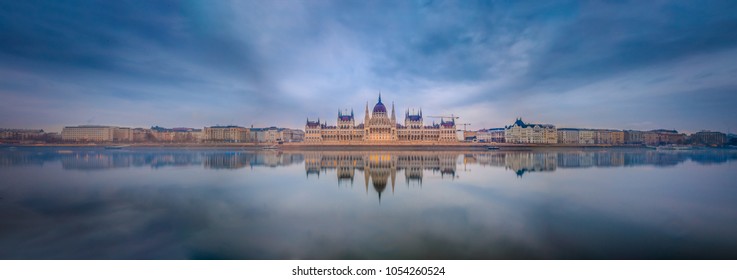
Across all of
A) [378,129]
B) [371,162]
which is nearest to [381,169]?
[371,162]

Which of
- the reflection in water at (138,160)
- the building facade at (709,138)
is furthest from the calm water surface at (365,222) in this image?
the building facade at (709,138)

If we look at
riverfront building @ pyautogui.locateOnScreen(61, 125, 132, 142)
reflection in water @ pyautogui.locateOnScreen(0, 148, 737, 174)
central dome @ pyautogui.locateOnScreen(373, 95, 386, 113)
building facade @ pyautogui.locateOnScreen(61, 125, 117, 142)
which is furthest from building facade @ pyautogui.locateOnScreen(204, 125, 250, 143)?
reflection in water @ pyautogui.locateOnScreen(0, 148, 737, 174)

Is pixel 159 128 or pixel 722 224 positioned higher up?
pixel 159 128

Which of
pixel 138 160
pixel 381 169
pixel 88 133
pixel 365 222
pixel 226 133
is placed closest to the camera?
pixel 365 222

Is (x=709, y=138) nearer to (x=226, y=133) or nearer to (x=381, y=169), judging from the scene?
(x=381, y=169)

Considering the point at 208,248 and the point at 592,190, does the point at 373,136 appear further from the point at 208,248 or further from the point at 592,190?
the point at 208,248

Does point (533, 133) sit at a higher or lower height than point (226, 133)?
lower
